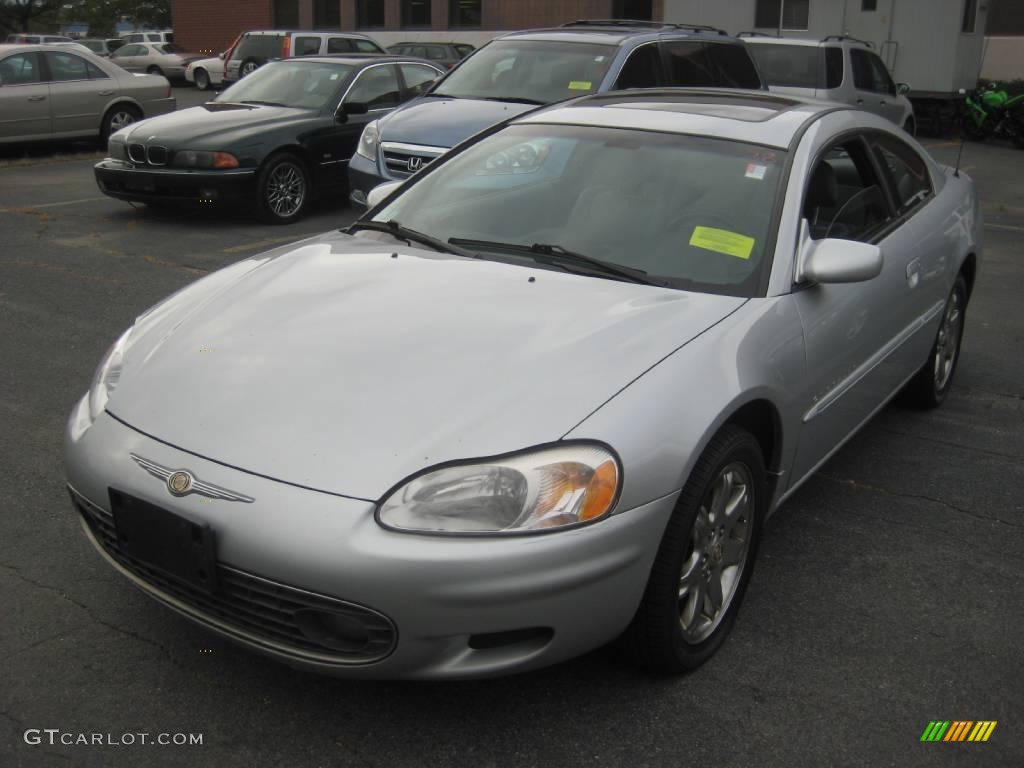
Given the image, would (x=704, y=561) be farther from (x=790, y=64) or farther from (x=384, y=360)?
(x=790, y=64)

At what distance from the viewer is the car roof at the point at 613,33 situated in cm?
904

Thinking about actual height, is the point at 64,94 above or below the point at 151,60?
below

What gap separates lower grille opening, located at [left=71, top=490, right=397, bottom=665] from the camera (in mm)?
2414

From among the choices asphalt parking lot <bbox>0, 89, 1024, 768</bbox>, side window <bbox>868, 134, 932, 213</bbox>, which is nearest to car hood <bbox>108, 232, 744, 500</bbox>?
asphalt parking lot <bbox>0, 89, 1024, 768</bbox>

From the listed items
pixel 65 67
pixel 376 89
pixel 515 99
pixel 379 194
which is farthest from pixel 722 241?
pixel 65 67

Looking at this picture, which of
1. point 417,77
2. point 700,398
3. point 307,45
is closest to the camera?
point 700,398

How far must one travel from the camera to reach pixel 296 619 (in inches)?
97.3

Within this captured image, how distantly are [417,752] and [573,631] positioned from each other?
0.50 metres

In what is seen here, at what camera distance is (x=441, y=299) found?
317 centimetres

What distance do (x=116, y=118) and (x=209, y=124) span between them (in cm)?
494

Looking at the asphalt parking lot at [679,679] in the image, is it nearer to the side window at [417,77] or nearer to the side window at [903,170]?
the side window at [903,170]

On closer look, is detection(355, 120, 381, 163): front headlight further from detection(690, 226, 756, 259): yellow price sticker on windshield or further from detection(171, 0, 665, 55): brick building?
detection(171, 0, 665, 55): brick building

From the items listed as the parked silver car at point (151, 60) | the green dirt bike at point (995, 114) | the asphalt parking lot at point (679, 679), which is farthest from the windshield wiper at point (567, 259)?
the parked silver car at point (151, 60)

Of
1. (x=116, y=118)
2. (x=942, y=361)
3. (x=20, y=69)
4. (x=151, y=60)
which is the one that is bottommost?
(x=942, y=361)
